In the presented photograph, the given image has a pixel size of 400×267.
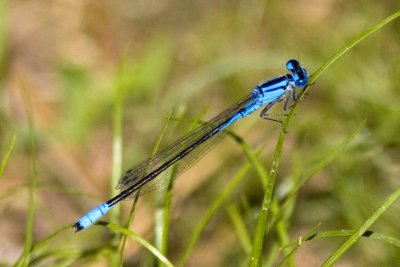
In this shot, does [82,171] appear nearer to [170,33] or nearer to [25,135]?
[25,135]

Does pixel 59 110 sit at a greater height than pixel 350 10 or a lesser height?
greater

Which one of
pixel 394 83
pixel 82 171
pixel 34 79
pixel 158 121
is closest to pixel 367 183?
pixel 394 83

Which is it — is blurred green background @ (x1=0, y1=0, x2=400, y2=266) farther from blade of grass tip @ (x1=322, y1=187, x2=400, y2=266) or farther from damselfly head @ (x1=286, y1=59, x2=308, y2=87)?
blade of grass tip @ (x1=322, y1=187, x2=400, y2=266)

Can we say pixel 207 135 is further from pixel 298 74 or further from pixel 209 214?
pixel 209 214

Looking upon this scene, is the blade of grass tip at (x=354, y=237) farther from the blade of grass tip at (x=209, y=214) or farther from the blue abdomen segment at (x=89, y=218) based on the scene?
the blue abdomen segment at (x=89, y=218)

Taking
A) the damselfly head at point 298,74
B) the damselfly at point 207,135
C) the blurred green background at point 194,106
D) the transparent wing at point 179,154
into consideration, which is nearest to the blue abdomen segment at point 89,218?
the damselfly at point 207,135

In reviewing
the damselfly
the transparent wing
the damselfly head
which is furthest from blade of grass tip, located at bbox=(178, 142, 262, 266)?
the damselfly head

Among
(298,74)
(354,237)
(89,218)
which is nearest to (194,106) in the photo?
(298,74)
